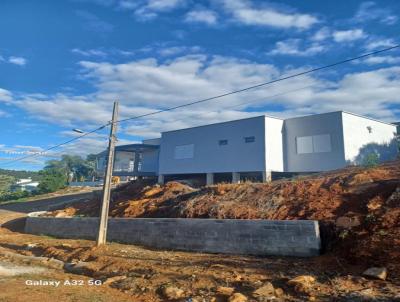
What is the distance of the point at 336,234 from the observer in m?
10.6

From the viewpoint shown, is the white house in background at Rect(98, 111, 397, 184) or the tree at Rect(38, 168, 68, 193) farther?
the tree at Rect(38, 168, 68, 193)

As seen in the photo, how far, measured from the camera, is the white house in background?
1021 inches

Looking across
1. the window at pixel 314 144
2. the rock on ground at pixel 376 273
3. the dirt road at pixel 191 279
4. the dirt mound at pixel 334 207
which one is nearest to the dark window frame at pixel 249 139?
the window at pixel 314 144

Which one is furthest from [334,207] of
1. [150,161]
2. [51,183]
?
[51,183]

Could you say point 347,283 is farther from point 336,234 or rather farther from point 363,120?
point 363,120

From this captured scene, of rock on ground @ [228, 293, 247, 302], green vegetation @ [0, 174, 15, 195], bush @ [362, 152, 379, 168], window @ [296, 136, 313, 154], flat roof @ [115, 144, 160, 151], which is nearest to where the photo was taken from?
rock on ground @ [228, 293, 247, 302]

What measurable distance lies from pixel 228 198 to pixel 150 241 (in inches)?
163

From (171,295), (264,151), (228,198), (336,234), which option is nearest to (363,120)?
(264,151)

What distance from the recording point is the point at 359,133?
26875mm

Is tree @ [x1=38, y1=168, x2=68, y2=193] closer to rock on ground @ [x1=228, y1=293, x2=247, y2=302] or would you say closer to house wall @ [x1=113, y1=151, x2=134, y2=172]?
house wall @ [x1=113, y1=151, x2=134, y2=172]

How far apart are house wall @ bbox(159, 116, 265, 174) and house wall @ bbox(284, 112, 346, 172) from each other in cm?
284

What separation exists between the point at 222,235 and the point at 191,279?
4131mm

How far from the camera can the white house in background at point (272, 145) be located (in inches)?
1021

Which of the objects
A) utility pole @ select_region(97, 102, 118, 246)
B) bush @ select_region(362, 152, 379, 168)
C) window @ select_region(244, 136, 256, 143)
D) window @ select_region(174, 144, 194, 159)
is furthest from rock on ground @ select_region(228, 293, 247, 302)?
window @ select_region(174, 144, 194, 159)
